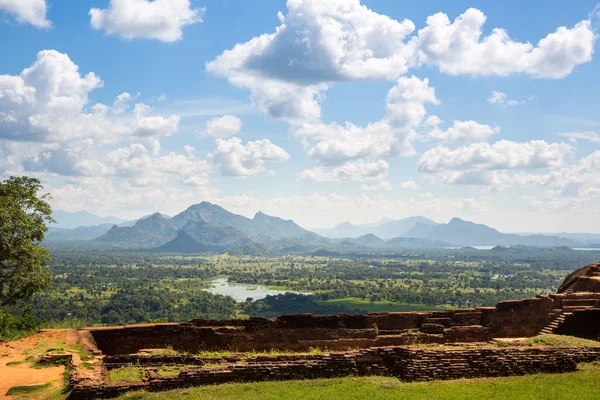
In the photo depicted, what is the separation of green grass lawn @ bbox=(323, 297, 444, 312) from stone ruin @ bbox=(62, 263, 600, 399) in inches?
2880

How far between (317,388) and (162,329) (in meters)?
9.44

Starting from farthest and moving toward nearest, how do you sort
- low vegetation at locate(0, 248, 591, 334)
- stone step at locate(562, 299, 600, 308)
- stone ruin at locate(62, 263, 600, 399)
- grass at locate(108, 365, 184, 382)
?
1. low vegetation at locate(0, 248, 591, 334)
2. stone step at locate(562, 299, 600, 308)
3. grass at locate(108, 365, 184, 382)
4. stone ruin at locate(62, 263, 600, 399)

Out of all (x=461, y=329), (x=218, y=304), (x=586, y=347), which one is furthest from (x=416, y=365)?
(x=218, y=304)

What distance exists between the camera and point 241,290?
458ft

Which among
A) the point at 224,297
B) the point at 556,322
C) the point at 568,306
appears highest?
the point at 568,306

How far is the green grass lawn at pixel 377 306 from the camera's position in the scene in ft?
319

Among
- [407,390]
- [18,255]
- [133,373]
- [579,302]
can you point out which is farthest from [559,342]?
[18,255]

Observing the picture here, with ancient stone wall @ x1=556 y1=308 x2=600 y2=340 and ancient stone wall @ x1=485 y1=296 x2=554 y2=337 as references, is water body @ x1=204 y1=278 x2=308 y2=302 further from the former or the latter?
ancient stone wall @ x1=556 y1=308 x2=600 y2=340

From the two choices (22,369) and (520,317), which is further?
(520,317)

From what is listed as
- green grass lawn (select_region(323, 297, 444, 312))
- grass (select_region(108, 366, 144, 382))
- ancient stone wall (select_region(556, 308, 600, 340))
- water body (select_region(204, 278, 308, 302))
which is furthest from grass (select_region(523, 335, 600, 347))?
water body (select_region(204, 278, 308, 302))

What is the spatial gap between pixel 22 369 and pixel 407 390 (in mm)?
14674

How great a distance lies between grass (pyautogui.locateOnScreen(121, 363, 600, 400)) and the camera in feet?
43.3

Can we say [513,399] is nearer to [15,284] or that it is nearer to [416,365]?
[416,365]

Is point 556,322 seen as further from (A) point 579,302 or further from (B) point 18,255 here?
(B) point 18,255
